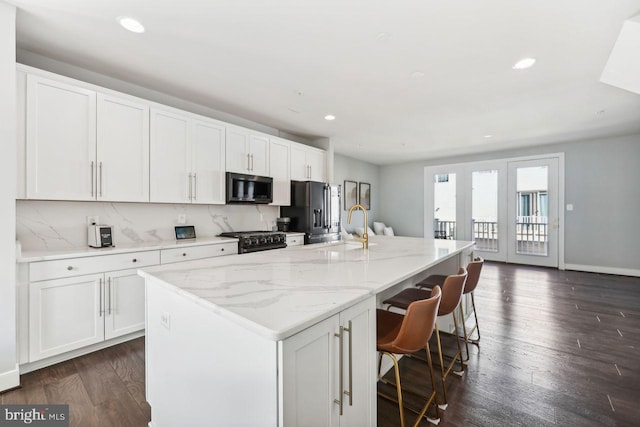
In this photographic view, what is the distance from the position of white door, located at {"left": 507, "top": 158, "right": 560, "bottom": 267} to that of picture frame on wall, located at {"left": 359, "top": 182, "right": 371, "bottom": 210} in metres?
3.23

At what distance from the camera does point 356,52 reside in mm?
2443

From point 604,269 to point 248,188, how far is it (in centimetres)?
662

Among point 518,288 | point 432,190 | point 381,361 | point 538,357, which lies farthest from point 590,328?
point 432,190

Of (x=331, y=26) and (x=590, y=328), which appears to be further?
(x=590, y=328)

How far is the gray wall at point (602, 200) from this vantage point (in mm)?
5113

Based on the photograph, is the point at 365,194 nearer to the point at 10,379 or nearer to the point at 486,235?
the point at 486,235

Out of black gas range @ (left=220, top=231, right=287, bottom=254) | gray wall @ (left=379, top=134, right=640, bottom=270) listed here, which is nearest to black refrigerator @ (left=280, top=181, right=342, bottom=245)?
black gas range @ (left=220, top=231, right=287, bottom=254)

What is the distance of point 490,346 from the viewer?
8.39 ft

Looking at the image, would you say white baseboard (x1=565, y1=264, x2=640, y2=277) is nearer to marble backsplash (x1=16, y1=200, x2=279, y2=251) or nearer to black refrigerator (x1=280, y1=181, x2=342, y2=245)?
black refrigerator (x1=280, y1=181, x2=342, y2=245)

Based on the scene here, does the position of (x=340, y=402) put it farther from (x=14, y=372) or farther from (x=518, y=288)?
(x=518, y=288)

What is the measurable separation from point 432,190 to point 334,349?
23.2ft

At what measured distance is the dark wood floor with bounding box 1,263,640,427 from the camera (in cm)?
169

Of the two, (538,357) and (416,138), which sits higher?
(416,138)

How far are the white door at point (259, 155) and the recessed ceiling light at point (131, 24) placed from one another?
1.88 metres
